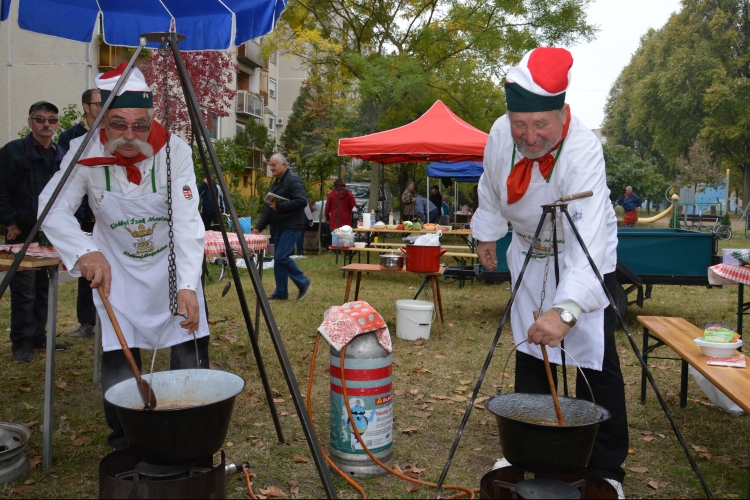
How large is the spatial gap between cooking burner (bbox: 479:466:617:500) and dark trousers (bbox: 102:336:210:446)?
156cm

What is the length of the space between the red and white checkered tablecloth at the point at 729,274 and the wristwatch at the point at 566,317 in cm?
348

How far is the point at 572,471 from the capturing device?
2434mm

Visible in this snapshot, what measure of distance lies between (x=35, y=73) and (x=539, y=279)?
22.7 m

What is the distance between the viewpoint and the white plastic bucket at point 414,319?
21.5 ft

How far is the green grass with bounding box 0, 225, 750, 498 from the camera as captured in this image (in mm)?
3307

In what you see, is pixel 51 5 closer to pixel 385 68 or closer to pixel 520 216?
pixel 520 216

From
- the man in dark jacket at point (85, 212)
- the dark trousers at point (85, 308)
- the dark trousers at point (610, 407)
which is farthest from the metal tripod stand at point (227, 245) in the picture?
the dark trousers at point (85, 308)

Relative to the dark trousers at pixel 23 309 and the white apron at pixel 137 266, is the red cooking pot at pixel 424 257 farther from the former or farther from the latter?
the white apron at pixel 137 266

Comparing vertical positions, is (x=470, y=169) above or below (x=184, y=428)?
above

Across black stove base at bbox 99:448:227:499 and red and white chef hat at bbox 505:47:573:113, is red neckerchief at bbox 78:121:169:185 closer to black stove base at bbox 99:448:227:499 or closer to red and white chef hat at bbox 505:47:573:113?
black stove base at bbox 99:448:227:499

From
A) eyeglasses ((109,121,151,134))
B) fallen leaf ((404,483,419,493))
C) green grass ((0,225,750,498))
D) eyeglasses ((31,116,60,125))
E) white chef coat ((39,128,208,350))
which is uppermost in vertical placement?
eyeglasses ((31,116,60,125))

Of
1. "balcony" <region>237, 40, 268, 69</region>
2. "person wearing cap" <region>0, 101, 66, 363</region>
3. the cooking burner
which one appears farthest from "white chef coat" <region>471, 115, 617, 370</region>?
"balcony" <region>237, 40, 268, 69</region>

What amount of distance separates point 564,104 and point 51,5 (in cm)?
296

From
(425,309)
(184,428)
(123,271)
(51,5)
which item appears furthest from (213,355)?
(184,428)
